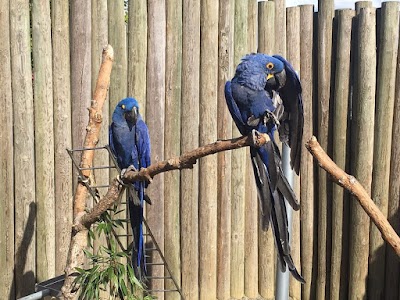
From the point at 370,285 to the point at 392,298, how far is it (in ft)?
0.58

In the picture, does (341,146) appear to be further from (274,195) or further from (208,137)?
(274,195)

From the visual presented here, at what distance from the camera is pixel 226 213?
4.11 meters

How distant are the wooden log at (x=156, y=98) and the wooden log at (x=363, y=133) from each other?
56.4 inches

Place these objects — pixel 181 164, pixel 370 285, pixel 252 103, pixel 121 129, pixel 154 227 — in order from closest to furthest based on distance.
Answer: pixel 181 164 → pixel 252 103 → pixel 121 129 → pixel 154 227 → pixel 370 285

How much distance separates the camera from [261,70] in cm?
260

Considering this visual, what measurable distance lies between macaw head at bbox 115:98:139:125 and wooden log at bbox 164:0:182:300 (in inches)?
29.3

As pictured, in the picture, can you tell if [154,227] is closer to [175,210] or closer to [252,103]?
[175,210]

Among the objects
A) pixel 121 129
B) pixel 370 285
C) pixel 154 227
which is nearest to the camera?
pixel 121 129

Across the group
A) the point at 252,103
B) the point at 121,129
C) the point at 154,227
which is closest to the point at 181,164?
the point at 252,103

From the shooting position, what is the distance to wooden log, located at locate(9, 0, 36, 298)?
343cm

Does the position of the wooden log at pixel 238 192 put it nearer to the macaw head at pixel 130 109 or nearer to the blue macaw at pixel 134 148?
the blue macaw at pixel 134 148

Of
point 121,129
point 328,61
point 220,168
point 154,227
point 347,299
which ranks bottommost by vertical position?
point 347,299

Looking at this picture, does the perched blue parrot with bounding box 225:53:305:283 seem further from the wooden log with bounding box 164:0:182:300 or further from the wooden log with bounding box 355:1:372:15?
the wooden log with bounding box 355:1:372:15

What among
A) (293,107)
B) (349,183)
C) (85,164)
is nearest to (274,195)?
(349,183)
